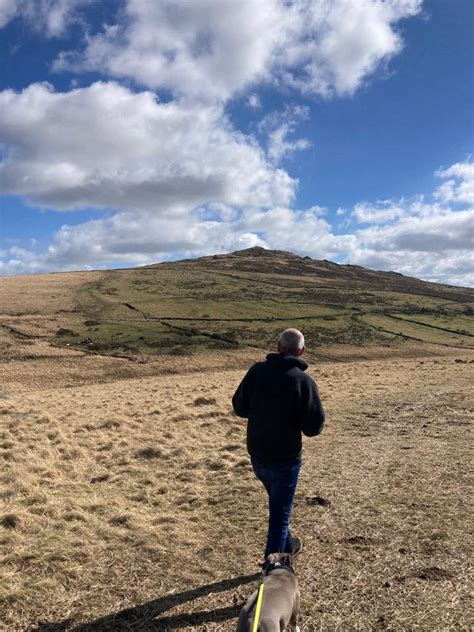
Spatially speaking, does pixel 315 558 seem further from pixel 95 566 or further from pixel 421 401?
pixel 421 401

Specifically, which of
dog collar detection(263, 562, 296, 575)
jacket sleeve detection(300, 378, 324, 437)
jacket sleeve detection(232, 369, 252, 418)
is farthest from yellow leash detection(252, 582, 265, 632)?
jacket sleeve detection(232, 369, 252, 418)

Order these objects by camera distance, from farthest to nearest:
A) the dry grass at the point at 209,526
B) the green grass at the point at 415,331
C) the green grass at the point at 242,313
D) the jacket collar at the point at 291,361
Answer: the green grass at the point at 415,331, the green grass at the point at 242,313, the jacket collar at the point at 291,361, the dry grass at the point at 209,526

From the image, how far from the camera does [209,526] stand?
305 inches

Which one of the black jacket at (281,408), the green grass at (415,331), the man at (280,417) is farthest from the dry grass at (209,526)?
the green grass at (415,331)

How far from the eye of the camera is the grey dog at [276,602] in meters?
3.88

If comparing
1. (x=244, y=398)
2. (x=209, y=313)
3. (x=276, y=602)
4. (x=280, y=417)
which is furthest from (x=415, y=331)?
(x=276, y=602)

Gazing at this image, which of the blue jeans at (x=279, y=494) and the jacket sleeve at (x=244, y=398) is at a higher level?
the jacket sleeve at (x=244, y=398)

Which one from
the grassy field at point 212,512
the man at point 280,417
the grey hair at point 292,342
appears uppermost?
the grey hair at point 292,342

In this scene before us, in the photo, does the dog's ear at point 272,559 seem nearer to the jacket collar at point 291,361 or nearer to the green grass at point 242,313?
the jacket collar at point 291,361

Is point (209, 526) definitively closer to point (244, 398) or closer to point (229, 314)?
point (244, 398)

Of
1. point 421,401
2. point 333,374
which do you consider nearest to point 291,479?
point 421,401

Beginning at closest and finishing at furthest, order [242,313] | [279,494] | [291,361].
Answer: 1. [291,361]
2. [279,494]
3. [242,313]

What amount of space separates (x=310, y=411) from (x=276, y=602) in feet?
6.58

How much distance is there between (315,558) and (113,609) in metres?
2.72
